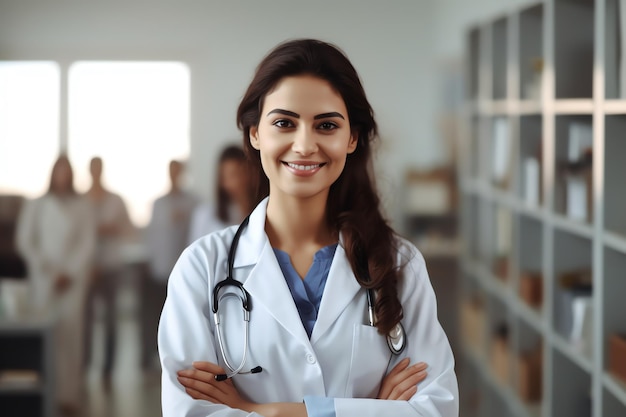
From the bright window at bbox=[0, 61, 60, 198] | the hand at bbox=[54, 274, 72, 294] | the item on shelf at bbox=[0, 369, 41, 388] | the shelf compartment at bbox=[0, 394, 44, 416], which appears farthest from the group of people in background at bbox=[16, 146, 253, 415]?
the bright window at bbox=[0, 61, 60, 198]

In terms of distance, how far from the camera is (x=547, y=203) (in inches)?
127

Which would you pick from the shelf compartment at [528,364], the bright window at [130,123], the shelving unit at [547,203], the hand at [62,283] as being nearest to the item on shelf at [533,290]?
the shelving unit at [547,203]

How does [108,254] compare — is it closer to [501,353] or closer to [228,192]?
[228,192]

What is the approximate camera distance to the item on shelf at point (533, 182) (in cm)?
354

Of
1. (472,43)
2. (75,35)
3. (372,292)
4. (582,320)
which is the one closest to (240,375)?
(372,292)

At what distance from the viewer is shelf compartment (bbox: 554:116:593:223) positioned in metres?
2.93

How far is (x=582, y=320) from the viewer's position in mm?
2895

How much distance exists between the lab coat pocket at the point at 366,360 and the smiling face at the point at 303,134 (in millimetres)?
264

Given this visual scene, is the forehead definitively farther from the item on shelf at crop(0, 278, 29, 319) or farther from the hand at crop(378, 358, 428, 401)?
the item on shelf at crop(0, 278, 29, 319)

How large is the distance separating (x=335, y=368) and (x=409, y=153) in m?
5.62

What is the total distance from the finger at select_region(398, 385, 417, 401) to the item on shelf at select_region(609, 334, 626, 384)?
118 cm

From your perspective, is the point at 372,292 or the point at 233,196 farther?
the point at 233,196

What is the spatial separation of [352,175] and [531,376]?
2155 millimetres

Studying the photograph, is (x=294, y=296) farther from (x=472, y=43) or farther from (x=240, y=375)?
(x=472, y=43)
